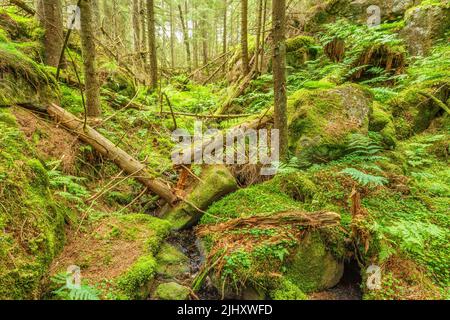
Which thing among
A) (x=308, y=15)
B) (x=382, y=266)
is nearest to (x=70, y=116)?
(x=382, y=266)

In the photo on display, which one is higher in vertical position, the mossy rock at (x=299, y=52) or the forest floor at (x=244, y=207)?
the mossy rock at (x=299, y=52)

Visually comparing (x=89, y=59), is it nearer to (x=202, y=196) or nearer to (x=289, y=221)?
(x=202, y=196)

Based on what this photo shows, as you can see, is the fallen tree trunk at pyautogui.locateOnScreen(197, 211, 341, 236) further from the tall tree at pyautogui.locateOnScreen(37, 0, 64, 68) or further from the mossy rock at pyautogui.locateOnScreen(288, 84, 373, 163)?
the tall tree at pyautogui.locateOnScreen(37, 0, 64, 68)

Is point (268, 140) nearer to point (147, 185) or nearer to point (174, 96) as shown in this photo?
point (147, 185)

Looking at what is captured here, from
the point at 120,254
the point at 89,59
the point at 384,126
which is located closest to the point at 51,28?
the point at 89,59

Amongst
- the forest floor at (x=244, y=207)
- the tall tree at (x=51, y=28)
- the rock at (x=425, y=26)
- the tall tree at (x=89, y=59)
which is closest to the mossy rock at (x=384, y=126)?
the forest floor at (x=244, y=207)

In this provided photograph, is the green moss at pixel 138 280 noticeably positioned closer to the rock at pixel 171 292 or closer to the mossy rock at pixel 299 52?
the rock at pixel 171 292

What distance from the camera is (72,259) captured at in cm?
347

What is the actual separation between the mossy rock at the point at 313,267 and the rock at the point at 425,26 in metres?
7.85

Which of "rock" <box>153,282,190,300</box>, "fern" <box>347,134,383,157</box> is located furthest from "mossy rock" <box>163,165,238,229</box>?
"fern" <box>347,134,383,157</box>

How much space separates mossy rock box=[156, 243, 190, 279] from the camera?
3.85 m

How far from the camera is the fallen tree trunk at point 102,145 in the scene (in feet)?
17.7

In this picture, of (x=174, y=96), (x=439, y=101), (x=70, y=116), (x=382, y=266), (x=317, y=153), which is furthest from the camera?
(x=174, y=96)

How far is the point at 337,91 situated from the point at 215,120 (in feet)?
13.6
